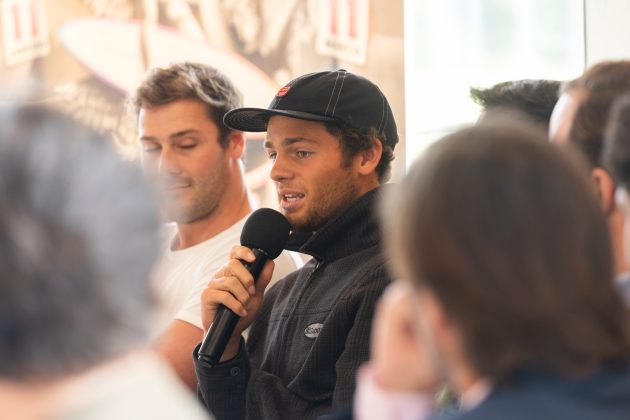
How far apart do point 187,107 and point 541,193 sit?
2.20m

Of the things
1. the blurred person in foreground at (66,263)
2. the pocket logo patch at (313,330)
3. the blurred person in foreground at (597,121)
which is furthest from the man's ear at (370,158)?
the blurred person in foreground at (66,263)

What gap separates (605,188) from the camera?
1.26 m

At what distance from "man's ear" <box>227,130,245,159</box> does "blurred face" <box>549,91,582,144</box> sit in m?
1.62

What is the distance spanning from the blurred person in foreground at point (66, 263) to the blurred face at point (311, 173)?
5.51 feet

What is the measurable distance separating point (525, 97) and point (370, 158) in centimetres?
49

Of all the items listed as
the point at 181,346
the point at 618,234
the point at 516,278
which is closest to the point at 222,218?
the point at 181,346

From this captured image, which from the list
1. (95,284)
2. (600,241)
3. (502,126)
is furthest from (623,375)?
(95,284)

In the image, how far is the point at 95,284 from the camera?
2.16ft

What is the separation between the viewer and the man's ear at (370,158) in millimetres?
2430

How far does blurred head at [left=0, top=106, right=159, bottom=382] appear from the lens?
2.09 ft

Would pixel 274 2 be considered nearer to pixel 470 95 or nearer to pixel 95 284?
pixel 470 95

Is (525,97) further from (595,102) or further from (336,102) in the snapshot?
(595,102)

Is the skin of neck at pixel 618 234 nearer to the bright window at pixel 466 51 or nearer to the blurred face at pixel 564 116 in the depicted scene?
the blurred face at pixel 564 116

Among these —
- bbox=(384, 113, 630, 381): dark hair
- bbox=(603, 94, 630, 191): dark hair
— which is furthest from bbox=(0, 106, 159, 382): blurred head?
bbox=(603, 94, 630, 191): dark hair
